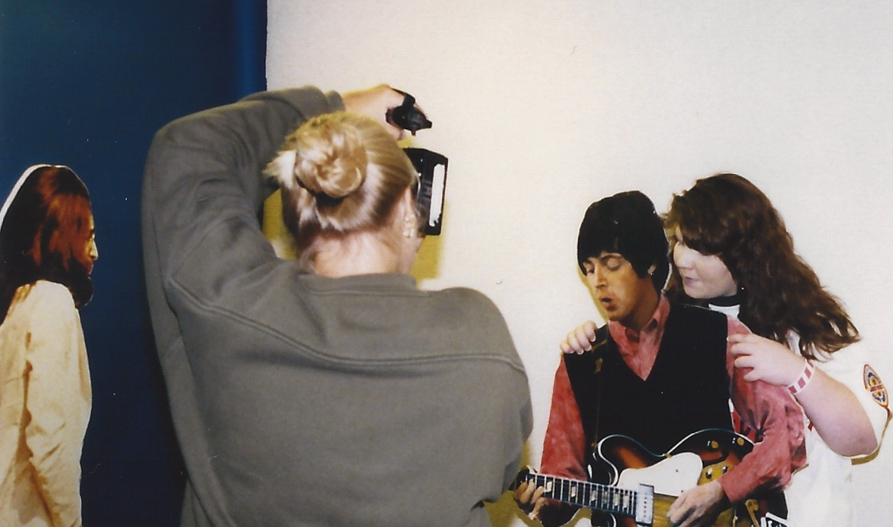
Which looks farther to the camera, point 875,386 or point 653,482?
point 653,482

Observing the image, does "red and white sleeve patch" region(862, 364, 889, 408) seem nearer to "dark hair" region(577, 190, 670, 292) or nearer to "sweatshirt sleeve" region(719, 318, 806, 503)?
"sweatshirt sleeve" region(719, 318, 806, 503)

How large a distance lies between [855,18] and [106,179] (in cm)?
134

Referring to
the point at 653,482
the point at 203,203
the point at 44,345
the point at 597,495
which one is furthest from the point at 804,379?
the point at 44,345

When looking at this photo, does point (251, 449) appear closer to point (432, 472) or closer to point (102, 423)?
point (432, 472)

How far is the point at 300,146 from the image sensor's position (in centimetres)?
82

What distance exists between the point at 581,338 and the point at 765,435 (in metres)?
0.37

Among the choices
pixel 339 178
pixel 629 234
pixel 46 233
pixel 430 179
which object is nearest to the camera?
pixel 339 178

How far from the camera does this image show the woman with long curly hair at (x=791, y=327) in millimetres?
1196

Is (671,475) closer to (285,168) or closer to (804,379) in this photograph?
(804,379)

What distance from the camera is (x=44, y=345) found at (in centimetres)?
112

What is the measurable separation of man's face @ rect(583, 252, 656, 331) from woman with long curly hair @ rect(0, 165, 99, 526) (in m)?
0.93

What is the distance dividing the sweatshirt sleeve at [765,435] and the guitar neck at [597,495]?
0.15 meters

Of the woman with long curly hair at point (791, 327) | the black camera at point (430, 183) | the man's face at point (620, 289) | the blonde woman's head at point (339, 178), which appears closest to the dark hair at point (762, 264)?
the woman with long curly hair at point (791, 327)

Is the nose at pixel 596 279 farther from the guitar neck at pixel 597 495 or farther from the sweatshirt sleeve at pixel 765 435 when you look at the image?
the guitar neck at pixel 597 495
